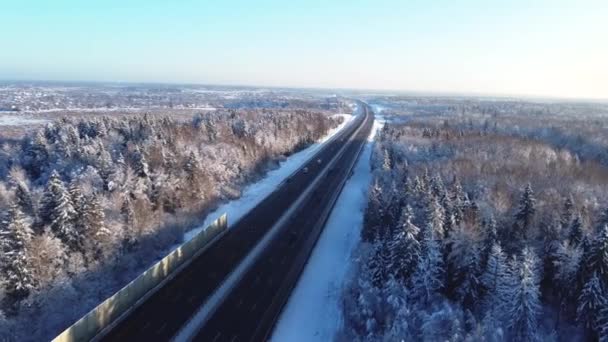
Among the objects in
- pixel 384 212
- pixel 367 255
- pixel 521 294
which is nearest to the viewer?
pixel 521 294

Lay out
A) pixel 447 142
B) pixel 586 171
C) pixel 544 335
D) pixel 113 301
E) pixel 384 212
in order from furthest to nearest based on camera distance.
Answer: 1. pixel 447 142
2. pixel 586 171
3. pixel 384 212
4. pixel 113 301
5. pixel 544 335

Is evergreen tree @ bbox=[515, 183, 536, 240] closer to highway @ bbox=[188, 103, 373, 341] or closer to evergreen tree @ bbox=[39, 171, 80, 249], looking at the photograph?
highway @ bbox=[188, 103, 373, 341]

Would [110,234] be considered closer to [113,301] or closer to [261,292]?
[113,301]

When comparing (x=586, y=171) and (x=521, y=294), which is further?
(x=586, y=171)

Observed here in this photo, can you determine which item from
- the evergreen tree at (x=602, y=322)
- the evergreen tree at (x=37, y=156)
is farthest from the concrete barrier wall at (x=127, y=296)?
the evergreen tree at (x=37, y=156)

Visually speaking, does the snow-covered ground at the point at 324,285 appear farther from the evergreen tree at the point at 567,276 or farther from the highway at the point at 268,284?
the evergreen tree at the point at 567,276

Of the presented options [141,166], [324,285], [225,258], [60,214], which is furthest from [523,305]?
[141,166]

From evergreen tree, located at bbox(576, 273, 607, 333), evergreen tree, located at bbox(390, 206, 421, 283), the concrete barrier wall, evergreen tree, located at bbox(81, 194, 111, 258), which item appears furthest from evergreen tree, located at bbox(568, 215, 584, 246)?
evergreen tree, located at bbox(81, 194, 111, 258)

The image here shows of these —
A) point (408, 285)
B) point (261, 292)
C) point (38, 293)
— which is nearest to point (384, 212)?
point (408, 285)
